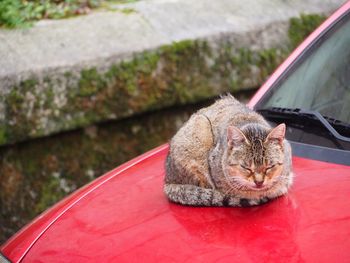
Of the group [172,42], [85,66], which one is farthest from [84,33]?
[172,42]

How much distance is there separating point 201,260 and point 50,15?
4194 mm

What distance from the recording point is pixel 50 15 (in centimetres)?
575

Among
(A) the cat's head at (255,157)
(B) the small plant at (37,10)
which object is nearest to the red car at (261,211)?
(A) the cat's head at (255,157)

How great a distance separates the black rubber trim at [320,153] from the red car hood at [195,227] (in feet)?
0.11

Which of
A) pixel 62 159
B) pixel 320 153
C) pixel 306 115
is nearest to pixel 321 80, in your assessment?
pixel 306 115

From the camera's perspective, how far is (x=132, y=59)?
5.27m

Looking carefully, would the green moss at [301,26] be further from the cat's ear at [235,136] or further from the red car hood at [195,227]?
the cat's ear at [235,136]

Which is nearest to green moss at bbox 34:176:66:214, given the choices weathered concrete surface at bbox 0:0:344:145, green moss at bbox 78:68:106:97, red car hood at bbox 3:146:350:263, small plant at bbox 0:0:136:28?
weathered concrete surface at bbox 0:0:344:145

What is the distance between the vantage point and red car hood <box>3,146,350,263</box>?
6.97 ft

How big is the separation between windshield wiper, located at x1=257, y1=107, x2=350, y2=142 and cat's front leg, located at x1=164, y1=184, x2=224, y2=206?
2.08 ft

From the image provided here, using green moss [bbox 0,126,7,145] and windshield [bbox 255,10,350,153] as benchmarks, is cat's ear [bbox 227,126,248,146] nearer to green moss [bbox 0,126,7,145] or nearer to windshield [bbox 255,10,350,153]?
windshield [bbox 255,10,350,153]

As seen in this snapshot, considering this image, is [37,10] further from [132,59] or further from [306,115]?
[306,115]

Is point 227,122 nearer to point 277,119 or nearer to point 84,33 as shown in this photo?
point 277,119

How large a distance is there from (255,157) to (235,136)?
138 mm
